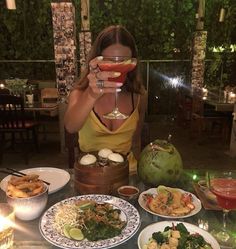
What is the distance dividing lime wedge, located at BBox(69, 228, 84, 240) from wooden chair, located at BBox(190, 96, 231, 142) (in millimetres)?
4866

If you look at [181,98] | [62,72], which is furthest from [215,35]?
[62,72]

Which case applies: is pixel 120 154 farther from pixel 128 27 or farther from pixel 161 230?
pixel 128 27

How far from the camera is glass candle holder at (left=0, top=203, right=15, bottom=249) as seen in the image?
3.58ft

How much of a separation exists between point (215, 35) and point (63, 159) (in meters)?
6.40

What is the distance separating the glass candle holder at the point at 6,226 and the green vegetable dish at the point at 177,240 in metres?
0.50

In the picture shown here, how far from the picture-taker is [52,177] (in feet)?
5.64

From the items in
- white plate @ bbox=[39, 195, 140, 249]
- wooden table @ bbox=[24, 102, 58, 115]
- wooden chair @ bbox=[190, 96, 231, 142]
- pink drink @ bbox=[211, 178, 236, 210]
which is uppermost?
pink drink @ bbox=[211, 178, 236, 210]

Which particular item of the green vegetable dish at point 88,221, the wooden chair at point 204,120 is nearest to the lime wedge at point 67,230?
the green vegetable dish at point 88,221

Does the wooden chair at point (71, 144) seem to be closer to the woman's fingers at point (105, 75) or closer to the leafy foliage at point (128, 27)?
the woman's fingers at point (105, 75)

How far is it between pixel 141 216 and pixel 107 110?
3.43ft

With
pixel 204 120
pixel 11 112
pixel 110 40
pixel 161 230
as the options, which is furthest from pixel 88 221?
pixel 204 120

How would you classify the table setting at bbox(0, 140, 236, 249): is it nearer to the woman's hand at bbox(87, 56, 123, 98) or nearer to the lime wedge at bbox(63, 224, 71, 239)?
the lime wedge at bbox(63, 224, 71, 239)

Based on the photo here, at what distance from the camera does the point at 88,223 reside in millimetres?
1229

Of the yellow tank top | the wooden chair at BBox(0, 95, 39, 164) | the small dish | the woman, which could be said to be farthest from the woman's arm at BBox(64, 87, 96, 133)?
the wooden chair at BBox(0, 95, 39, 164)
